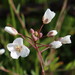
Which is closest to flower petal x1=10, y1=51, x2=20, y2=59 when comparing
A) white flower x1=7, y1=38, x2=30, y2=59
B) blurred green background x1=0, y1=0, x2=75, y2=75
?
white flower x1=7, y1=38, x2=30, y2=59

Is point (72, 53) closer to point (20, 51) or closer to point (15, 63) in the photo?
point (15, 63)

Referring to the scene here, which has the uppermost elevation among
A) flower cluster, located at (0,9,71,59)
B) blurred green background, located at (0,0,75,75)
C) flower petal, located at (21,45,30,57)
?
blurred green background, located at (0,0,75,75)

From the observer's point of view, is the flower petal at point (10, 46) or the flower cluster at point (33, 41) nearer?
the flower cluster at point (33, 41)

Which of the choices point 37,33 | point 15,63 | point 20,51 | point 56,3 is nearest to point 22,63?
point 15,63

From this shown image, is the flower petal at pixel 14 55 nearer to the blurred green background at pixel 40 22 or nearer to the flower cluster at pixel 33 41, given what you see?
the flower cluster at pixel 33 41

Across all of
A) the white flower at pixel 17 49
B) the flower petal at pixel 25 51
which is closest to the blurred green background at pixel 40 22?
the white flower at pixel 17 49

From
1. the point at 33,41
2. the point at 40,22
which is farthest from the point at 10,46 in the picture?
the point at 40,22

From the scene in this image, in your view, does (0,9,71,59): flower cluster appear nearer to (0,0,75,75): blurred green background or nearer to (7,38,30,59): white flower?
(7,38,30,59): white flower

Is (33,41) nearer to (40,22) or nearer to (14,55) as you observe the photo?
(14,55)
